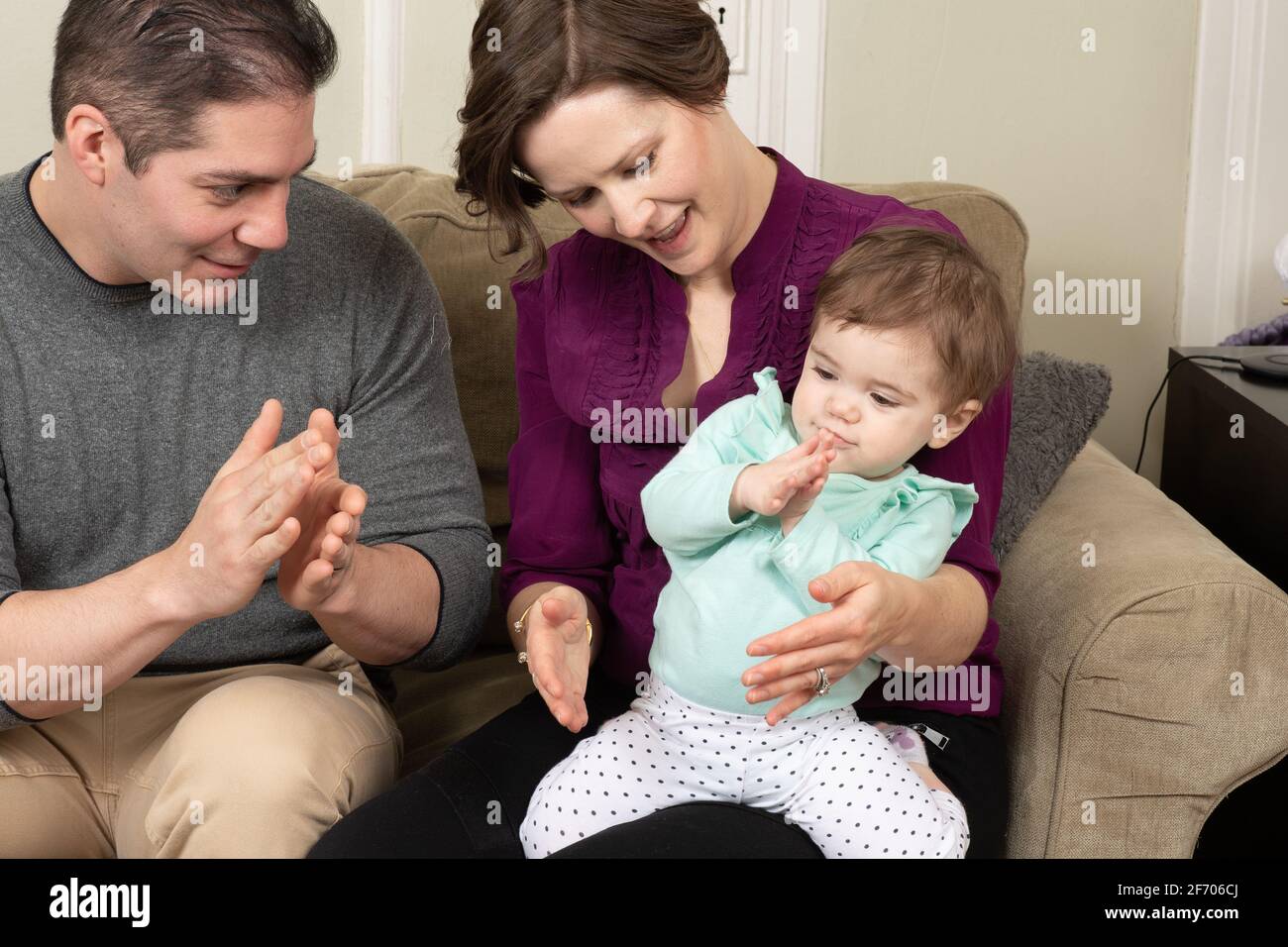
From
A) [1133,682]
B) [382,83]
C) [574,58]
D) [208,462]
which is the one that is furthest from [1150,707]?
[382,83]

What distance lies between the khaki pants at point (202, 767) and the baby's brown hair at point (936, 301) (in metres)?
0.61

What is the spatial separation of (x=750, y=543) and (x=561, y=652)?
219mm

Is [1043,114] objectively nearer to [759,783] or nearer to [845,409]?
[845,409]

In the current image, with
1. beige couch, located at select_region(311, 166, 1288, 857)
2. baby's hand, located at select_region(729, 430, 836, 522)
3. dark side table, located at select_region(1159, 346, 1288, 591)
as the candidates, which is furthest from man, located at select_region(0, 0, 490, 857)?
dark side table, located at select_region(1159, 346, 1288, 591)

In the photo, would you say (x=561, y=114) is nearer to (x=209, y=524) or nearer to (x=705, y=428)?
(x=705, y=428)

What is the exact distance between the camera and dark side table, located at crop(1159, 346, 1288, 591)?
1728mm

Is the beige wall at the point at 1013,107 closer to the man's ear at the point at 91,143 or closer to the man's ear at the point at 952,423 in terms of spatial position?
the man's ear at the point at 91,143

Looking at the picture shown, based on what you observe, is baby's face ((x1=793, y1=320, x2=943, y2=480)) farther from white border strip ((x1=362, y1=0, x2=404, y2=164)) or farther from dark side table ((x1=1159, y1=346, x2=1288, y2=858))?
white border strip ((x1=362, y1=0, x2=404, y2=164))

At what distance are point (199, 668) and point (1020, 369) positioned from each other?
108 centimetres

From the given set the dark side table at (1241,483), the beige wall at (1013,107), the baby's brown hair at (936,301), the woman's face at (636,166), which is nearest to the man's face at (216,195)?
the woman's face at (636,166)

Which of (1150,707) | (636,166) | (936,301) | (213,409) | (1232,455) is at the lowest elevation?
(1150,707)

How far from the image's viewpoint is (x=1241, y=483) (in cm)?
185

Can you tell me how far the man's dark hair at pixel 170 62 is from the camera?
3.98 ft
